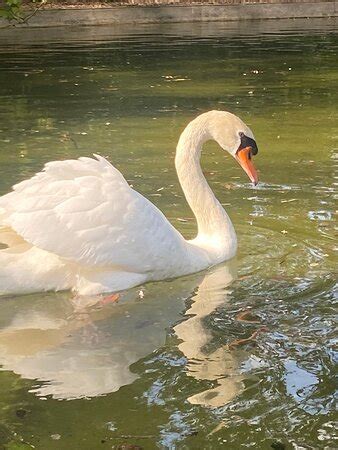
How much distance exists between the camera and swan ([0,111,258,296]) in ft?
16.3

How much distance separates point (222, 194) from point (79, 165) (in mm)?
2241

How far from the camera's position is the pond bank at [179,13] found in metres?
24.3

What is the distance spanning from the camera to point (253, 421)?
3730 mm

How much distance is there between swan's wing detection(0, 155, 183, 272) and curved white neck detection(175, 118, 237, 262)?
22.5 inches

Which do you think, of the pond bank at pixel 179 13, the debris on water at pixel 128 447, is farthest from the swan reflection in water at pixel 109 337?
the pond bank at pixel 179 13

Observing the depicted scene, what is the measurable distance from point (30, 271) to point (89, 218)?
419mm

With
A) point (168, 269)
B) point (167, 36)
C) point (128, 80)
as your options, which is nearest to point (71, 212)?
point (168, 269)

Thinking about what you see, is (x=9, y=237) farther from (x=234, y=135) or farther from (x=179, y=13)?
(x=179, y=13)

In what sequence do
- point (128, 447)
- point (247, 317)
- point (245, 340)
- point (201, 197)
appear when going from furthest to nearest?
1. point (201, 197)
2. point (247, 317)
3. point (245, 340)
4. point (128, 447)

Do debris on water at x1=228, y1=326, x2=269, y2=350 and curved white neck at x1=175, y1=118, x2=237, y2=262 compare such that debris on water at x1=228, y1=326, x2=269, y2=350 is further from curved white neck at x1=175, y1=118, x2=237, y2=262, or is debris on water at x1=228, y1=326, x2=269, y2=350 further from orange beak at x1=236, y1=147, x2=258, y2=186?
orange beak at x1=236, y1=147, x2=258, y2=186

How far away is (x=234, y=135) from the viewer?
577cm

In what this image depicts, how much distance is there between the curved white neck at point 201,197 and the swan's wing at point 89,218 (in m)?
0.57

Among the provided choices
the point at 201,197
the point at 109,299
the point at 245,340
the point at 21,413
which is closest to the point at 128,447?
the point at 21,413

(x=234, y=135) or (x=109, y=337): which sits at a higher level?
(x=234, y=135)
